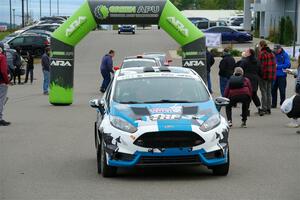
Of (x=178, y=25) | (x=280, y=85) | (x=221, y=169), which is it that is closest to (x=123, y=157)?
(x=221, y=169)

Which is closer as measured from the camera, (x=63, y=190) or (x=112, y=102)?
(x=63, y=190)

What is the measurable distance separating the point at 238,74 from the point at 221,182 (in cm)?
655

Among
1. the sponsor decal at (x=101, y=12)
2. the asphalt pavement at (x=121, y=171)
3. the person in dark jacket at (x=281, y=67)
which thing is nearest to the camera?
the asphalt pavement at (x=121, y=171)

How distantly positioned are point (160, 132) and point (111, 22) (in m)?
13.1

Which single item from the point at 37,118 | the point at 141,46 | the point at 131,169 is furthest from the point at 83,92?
the point at 141,46

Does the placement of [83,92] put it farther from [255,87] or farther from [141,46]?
[141,46]

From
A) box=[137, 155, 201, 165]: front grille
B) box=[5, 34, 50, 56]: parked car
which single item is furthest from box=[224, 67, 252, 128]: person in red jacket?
box=[5, 34, 50, 56]: parked car

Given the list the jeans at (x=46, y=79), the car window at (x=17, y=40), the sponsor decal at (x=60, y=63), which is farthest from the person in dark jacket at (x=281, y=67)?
the car window at (x=17, y=40)

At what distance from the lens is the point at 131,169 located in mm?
12078

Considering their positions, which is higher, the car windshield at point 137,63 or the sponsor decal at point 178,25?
the sponsor decal at point 178,25

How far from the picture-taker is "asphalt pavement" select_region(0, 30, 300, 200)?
10.2m

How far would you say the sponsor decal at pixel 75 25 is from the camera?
2327 cm

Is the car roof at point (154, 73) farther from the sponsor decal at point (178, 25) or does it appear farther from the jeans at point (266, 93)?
the sponsor decal at point (178, 25)

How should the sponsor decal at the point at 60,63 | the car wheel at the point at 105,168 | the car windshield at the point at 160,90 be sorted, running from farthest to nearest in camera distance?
the sponsor decal at the point at 60,63 < the car windshield at the point at 160,90 < the car wheel at the point at 105,168
